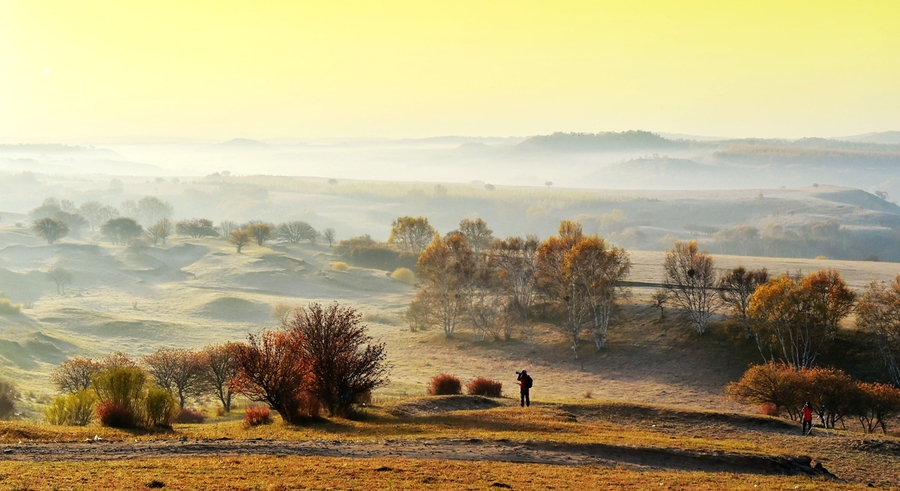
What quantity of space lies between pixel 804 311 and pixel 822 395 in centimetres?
2015

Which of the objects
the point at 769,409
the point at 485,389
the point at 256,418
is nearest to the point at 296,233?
the point at 485,389

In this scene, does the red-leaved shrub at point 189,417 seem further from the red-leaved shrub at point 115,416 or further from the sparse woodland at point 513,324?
the red-leaved shrub at point 115,416

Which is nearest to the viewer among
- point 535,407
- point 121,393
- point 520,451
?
point 520,451

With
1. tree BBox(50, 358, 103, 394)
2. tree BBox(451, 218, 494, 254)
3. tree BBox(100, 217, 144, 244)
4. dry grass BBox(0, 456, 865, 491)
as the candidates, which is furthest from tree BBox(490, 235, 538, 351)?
tree BBox(100, 217, 144, 244)

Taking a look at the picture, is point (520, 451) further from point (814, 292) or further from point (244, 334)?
point (244, 334)

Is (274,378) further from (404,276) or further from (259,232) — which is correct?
(259,232)

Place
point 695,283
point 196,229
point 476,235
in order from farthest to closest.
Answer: point 196,229
point 476,235
point 695,283

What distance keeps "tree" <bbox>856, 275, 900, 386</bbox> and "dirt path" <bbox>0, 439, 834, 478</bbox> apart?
3805 cm

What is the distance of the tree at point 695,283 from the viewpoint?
74.6m

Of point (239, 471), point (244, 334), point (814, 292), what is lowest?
point (244, 334)

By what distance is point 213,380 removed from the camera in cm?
5422

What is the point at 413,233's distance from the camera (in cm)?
15812

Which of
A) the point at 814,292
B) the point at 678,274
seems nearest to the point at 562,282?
the point at 678,274

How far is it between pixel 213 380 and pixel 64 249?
403ft
